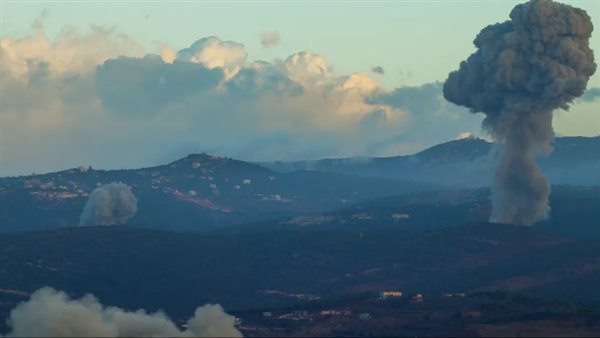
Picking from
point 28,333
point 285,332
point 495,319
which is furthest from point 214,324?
point 495,319

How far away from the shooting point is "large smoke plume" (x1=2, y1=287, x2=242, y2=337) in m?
147

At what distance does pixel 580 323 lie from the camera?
182m

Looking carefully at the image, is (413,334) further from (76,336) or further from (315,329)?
(76,336)

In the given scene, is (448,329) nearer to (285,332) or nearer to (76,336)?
(285,332)

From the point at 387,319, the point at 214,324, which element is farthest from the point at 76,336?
the point at 387,319

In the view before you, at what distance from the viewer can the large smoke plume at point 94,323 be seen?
14712cm

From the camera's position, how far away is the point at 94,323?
148500 mm

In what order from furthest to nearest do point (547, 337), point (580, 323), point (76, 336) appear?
1. point (580, 323)
2. point (547, 337)
3. point (76, 336)

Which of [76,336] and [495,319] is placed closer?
[76,336]

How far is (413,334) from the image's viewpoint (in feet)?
601

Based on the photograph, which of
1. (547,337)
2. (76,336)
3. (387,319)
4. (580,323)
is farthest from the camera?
(387,319)

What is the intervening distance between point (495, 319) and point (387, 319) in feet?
47.7

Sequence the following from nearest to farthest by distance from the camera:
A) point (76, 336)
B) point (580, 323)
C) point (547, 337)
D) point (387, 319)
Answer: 1. point (76, 336)
2. point (547, 337)
3. point (580, 323)
4. point (387, 319)

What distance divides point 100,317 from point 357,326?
46973 millimetres
